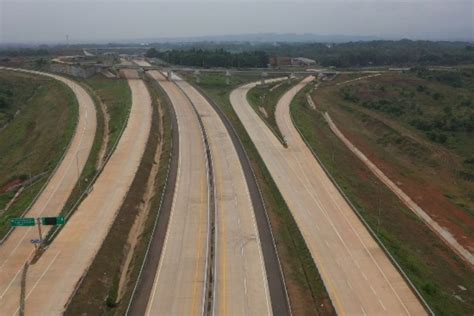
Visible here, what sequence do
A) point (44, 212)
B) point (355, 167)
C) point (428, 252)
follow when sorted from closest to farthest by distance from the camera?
point (428, 252) → point (44, 212) → point (355, 167)

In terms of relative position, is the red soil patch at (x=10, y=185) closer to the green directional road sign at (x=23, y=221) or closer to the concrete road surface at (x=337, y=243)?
the green directional road sign at (x=23, y=221)

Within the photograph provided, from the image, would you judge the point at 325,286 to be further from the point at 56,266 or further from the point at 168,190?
the point at 168,190

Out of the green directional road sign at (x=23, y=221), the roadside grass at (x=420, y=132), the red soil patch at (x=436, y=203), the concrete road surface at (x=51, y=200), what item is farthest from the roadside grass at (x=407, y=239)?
the concrete road surface at (x=51, y=200)

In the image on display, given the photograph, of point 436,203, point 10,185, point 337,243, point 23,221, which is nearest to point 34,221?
point 23,221

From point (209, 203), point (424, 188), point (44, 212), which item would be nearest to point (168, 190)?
point (209, 203)

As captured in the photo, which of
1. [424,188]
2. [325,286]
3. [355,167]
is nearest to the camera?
[325,286]

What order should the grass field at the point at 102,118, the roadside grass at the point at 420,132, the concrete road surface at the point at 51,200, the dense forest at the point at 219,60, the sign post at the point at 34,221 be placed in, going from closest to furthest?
the sign post at the point at 34,221 < the concrete road surface at the point at 51,200 < the grass field at the point at 102,118 < the roadside grass at the point at 420,132 < the dense forest at the point at 219,60

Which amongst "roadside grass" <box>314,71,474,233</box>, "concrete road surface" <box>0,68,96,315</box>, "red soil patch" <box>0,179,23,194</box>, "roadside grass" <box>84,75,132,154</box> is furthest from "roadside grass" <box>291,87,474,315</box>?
"red soil patch" <box>0,179,23,194</box>

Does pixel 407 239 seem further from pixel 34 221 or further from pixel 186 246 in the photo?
pixel 34 221
